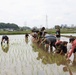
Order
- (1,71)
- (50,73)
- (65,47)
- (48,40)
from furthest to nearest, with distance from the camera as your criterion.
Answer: (48,40)
(65,47)
(1,71)
(50,73)

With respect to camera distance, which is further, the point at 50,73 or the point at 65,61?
the point at 65,61

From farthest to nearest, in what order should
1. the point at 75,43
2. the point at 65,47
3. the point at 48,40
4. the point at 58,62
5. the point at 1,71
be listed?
the point at 48,40 → the point at 65,47 → the point at 58,62 → the point at 75,43 → the point at 1,71

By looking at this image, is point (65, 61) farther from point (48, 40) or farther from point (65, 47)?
point (48, 40)

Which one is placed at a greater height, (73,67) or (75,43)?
(75,43)

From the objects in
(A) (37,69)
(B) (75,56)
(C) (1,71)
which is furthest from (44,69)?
(B) (75,56)

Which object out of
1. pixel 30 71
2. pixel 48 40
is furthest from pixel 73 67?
pixel 48 40

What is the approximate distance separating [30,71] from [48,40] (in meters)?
5.91

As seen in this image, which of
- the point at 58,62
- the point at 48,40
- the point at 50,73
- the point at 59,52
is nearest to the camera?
the point at 50,73

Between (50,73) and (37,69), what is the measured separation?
→ 3.03ft

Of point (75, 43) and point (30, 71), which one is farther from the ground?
point (75, 43)

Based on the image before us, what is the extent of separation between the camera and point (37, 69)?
8984 mm

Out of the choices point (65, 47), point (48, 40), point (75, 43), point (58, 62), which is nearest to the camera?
point (75, 43)

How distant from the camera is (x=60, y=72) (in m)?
8.27

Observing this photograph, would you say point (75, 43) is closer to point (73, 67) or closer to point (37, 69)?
point (73, 67)
